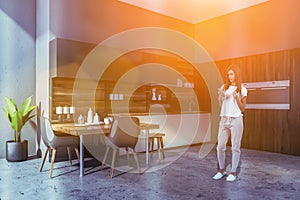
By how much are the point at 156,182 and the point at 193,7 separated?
4.39 meters

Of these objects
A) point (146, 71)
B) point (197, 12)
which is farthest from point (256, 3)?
point (146, 71)

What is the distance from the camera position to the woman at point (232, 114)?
3.07 metres

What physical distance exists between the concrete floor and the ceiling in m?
3.52

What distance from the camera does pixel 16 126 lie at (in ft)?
13.7

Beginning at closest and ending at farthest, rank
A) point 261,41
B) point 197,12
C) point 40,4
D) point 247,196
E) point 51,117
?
point 247,196
point 51,117
point 40,4
point 261,41
point 197,12

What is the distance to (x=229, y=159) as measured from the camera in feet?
14.4

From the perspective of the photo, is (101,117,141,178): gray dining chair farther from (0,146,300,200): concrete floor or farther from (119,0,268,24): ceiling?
(119,0,268,24): ceiling

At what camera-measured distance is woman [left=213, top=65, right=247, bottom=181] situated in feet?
10.1

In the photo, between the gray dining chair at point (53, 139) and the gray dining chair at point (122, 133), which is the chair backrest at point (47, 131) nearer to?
the gray dining chair at point (53, 139)

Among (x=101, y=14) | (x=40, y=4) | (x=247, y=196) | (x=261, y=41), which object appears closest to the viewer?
(x=247, y=196)

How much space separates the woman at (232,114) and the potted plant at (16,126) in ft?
10.6

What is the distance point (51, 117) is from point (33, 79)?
0.98m

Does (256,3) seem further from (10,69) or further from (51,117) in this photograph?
(10,69)

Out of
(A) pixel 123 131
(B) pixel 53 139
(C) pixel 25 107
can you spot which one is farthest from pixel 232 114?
(C) pixel 25 107
